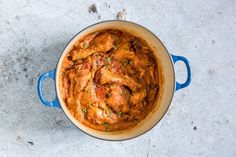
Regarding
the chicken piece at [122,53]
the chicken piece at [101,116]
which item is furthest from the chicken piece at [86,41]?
the chicken piece at [101,116]

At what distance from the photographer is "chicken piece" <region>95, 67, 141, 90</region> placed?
63.6 inches

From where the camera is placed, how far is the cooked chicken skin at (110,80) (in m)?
1.60

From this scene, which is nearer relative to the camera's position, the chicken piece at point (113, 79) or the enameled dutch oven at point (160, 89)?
the enameled dutch oven at point (160, 89)

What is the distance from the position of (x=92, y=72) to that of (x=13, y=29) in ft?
1.20

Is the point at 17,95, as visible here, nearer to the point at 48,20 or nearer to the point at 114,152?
the point at 48,20

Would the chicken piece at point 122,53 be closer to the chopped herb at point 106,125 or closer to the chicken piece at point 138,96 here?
the chicken piece at point 138,96

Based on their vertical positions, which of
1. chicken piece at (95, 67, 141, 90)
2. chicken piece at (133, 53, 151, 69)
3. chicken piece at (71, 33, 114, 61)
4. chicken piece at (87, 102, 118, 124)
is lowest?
chicken piece at (87, 102, 118, 124)

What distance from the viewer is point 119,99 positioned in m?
1.65

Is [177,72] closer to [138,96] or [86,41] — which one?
[138,96]

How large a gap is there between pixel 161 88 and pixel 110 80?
0.69 ft

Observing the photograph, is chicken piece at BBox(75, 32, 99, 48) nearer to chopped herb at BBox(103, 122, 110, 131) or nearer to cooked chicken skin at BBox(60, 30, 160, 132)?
cooked chicken skin at BBox(60, 30, 160, 132)

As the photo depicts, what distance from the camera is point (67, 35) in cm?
168

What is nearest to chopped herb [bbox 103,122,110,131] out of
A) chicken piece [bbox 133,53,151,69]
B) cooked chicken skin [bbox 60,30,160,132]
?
cooked chicken skin [bbox 60,30,160,132]

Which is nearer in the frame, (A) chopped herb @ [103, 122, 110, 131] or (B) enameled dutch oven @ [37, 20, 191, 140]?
(B) enameled dutch oven @ [37, 20, 191, 140]
